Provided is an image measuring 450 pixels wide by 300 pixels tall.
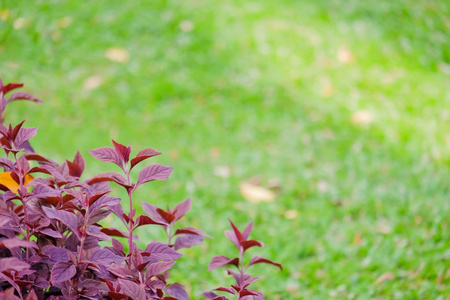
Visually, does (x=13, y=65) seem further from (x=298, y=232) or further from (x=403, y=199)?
(x=403, y=199)

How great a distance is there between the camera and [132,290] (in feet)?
3.40

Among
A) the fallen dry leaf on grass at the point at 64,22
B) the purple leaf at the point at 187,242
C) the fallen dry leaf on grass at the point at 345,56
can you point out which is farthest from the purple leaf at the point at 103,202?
the fallen dry leaf on grass at the point at 64,22

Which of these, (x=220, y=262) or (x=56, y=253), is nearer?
(x=56, y=253)

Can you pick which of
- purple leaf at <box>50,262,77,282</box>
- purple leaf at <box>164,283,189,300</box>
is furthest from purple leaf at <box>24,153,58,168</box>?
purple leaf at <box>164,283,189,300</box>

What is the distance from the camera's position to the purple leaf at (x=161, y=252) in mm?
1167

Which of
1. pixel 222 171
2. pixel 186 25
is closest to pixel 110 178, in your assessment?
pixel 222 171

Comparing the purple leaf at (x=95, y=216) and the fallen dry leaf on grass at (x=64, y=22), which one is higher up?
the purple leaf at (x=95, y=216)

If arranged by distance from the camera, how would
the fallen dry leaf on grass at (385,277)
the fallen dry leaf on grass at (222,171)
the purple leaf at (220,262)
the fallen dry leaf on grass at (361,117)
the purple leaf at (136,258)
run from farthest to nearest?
the fallen dry leaf on grass at (361,117) → the fallen dry leaf on grass at (222,171) → the fallen dry leaf on grass at (385,277) → the purple leaf at (220,262) → the purple leaf at (136,258)

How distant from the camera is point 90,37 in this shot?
16.1 feet

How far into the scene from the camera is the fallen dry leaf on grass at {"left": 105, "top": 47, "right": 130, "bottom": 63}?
4660 millimetres

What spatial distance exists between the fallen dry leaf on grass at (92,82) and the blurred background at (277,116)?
0.03 meters

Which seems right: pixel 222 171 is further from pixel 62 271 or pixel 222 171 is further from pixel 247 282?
pixel 62 271

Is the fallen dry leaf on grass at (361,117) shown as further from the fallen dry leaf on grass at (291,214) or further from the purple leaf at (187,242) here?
the purple leaf at (187,242)

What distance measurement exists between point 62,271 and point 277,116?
315 centimetres
